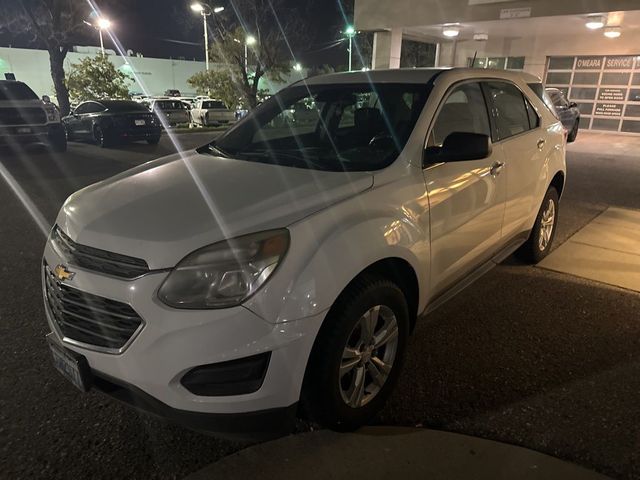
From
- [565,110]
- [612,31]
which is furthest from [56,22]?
[612,31]

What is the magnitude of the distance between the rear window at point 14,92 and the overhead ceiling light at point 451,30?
1180 centimetres

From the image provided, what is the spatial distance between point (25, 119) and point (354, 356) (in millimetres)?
12377

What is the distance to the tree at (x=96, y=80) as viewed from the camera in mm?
23156

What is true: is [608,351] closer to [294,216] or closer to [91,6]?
[294,216]

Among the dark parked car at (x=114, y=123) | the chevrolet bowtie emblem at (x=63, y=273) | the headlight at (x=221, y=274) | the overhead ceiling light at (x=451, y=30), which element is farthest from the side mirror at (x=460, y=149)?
the overhead ceiling light at (x=451, y=30)

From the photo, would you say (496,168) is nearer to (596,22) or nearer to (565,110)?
(565,110)

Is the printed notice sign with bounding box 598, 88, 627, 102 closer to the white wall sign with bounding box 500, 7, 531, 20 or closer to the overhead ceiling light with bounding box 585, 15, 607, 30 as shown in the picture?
the overhead ceiling light with bounding box 585, 15, 607, 30

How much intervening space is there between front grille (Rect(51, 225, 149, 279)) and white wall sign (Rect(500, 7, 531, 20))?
13.9 metres

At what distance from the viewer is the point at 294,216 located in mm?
2227

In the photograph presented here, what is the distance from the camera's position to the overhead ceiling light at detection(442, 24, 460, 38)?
51.1ft

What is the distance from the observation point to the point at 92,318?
216 centimetres

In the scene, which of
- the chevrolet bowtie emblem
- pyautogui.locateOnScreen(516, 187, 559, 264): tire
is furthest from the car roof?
the chevrolet bowtie emblem

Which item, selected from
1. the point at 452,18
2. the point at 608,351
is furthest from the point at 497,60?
the point at 608,351

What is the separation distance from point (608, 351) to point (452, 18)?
13173 mm
